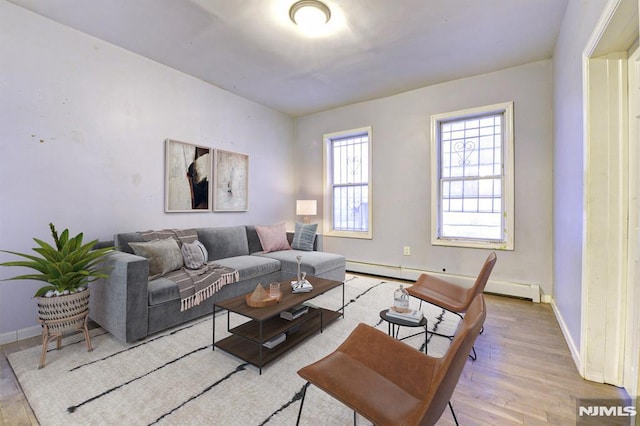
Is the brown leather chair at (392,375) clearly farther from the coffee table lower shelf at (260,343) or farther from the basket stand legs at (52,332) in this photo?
the basket stand legs at (52,332)

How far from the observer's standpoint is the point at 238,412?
58.2 inches

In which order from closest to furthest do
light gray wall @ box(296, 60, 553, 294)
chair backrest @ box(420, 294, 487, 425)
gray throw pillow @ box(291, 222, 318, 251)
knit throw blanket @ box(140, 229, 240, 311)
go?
chair backrest @ box(420, 294, 487, 425), knit throw blanket @ box(140, 229, 240, 311), light gray wall @ box(296, 60, 553, 294), gray throw pillow @ box(291, 222, 318, 251)

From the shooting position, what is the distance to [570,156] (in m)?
2.24

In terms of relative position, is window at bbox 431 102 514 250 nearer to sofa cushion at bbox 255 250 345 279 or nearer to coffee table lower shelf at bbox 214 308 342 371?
sofa cushion at bbox 255 250 345 279

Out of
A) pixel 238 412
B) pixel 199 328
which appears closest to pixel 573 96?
pixel 238 412

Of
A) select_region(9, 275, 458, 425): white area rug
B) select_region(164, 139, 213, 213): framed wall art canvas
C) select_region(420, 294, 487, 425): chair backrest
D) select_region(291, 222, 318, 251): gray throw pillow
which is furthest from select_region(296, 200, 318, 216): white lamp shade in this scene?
select_region(420, 294, 487, 425): chair backrest

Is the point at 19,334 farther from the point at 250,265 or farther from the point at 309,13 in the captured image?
the point at 309,13

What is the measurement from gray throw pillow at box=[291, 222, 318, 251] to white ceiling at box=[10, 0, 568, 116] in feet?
6.80

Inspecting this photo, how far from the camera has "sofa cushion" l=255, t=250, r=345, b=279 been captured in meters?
3.37

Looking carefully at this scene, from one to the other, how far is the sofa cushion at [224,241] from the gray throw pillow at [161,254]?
0.58 meters

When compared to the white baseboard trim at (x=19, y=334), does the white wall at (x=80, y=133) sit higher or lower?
higher

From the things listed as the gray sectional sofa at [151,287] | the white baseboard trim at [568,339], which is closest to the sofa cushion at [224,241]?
the gray sectional sofa at [151,287]

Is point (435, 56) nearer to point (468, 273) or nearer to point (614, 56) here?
point (614, 56)

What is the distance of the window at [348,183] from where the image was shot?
4.59 m
